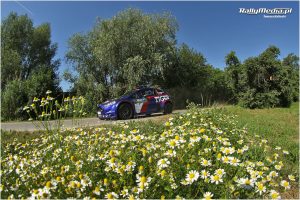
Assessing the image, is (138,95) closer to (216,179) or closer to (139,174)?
(139,174)

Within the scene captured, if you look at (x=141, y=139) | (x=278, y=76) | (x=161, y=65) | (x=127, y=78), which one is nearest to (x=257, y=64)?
(x=278, y=76)

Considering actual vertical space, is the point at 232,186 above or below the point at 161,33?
below

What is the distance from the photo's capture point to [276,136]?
7121 millimetres

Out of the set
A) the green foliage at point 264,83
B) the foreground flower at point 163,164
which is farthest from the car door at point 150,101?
the foreground flower at point 163,164

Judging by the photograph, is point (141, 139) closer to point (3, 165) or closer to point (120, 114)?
point (3, 165)

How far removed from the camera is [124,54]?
18.5 meters

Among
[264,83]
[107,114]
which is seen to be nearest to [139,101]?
[107,114]

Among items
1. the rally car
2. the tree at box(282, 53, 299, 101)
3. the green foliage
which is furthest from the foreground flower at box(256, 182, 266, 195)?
the tree at box(282, 53, 299, 101)

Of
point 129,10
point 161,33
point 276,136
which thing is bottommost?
point 276,136

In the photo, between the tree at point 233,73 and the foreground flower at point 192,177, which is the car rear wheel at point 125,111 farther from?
the tree at point 233,73

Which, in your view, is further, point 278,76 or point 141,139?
point 278,76

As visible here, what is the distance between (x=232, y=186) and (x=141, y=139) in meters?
1.21

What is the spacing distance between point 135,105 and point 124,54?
7.90 metres

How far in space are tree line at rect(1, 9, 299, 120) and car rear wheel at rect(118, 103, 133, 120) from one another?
4.99 m
